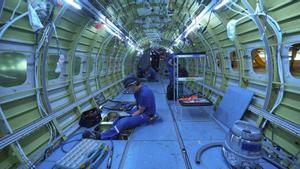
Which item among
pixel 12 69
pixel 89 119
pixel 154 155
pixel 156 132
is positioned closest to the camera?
pixel 12 69

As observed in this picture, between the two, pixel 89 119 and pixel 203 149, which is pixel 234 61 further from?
pixel 89 119

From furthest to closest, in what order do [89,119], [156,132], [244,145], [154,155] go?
[89,119] < [156,132] < [154,155] < [244,145]

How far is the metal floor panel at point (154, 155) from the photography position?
365 cm

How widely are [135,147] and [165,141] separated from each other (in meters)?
0.76

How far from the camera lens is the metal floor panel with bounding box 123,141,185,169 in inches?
144

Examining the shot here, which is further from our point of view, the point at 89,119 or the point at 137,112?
the point at 89,119

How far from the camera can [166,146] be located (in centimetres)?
440

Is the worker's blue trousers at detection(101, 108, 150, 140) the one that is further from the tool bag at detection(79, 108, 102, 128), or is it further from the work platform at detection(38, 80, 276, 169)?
the tool bag at detection(79, 108, 102, 128)

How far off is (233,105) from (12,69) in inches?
214

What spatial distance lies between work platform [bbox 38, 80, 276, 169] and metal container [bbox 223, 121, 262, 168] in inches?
15.5

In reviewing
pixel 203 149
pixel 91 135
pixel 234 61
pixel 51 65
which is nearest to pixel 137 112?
pixel 91 135

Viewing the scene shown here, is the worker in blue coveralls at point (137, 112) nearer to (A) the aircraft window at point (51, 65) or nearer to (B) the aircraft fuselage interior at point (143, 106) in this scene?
(B) the aircraft fuselage interior at point (143, 106)

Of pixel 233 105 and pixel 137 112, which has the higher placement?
pixel 233 105

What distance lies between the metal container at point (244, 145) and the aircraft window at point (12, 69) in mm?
4079
